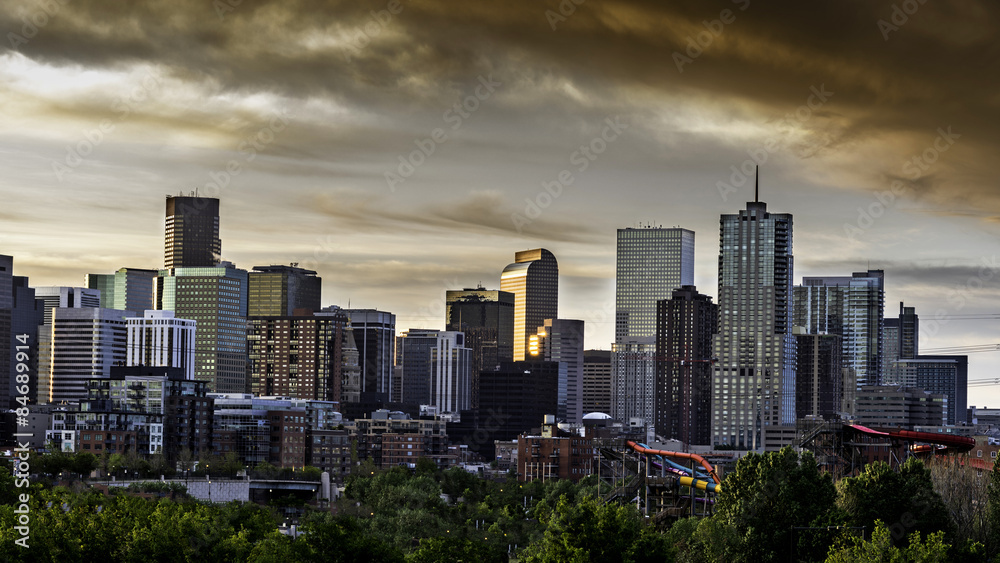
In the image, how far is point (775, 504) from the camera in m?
92.2

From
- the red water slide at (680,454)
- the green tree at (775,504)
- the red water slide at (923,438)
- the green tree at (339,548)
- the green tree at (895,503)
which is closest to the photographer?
the green tree at (339,548)

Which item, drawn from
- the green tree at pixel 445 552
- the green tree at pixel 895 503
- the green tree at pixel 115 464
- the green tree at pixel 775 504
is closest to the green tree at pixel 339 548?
the green tree at pixel 445 552

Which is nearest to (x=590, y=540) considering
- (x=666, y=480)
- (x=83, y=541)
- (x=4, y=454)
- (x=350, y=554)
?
(x=350, y=554)

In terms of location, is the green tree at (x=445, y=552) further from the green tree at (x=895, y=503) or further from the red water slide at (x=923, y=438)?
the red water slide at (x=923, y=438)

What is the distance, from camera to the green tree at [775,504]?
295ft

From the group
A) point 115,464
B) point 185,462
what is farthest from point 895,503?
point 185,462

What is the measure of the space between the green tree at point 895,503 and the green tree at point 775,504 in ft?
5.70

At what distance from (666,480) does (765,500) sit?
3648 cm

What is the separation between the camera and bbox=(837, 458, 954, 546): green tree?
92500 mm

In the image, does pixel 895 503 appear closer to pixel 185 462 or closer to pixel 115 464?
pixel 115 464

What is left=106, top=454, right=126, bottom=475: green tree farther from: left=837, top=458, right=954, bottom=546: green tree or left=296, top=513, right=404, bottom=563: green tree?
left=837, top=458, right=954, bottom=546: green tree

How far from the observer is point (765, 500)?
92.7 m

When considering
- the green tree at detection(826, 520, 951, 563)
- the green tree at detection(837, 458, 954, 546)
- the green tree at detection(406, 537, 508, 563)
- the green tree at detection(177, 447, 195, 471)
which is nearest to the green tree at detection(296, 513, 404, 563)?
the green tree at detection(406, 537, 508, 563)

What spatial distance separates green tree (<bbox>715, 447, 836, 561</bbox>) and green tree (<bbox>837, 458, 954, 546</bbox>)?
174 cm
